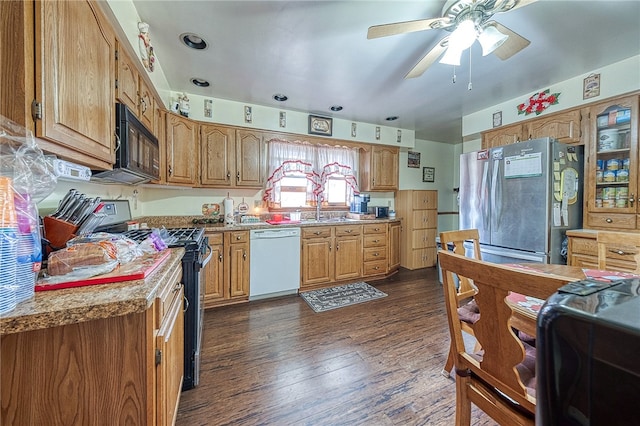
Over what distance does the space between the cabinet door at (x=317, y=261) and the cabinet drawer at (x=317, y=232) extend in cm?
6

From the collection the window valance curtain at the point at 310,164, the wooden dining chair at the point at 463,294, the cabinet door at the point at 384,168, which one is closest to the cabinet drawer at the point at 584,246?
the wooden dining chair at the point at 463,294

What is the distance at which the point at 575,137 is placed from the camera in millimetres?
2502

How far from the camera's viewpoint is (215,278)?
9.09ft

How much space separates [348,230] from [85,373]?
303 cm

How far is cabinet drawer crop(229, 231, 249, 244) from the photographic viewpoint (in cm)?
284

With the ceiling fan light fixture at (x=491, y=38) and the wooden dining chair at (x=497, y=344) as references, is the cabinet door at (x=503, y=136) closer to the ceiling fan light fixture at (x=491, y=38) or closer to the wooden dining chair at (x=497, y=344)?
the ceiling fan light fixture at (x=491, y=38)

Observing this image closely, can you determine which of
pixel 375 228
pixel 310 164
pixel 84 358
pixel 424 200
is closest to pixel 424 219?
pixel 424 200

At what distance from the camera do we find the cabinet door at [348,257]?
3.48 metres

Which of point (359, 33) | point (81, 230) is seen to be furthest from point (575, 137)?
point (81, 230)

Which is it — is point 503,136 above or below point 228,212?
above

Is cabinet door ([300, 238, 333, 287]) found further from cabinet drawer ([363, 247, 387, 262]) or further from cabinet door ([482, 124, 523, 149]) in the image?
cabinet door ([482, 124, 523, 149])

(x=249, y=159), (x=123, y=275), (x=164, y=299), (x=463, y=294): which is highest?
(x=249, y=159)

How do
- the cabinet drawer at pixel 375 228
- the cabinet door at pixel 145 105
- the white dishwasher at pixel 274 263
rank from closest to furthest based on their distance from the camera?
the cabinet door at pixel 145 105, the white dishwasher at pixel 274 263, the cabinet drawer at pixel 375 228

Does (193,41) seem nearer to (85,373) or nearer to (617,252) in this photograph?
(85,373)
